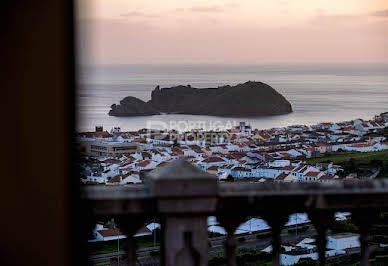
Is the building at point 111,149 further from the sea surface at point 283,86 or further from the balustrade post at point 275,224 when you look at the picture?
the balustrade post at point 275,224

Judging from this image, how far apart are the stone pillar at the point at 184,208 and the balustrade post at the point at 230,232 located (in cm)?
7

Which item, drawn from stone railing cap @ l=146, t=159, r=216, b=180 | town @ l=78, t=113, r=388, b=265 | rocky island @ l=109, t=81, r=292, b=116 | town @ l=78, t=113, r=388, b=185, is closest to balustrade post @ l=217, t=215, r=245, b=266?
stone railing cap @ l=146, t=159, r=216, b=180

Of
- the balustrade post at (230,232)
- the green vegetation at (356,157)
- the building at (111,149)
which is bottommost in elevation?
the green vegetation at (356,157)

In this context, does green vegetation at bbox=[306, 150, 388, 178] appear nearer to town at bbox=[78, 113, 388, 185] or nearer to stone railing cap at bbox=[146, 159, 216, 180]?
town at bbox=[78, 113, 388, 185]

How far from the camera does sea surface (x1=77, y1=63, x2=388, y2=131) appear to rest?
17922mm

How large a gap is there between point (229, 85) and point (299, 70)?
9.06 feet

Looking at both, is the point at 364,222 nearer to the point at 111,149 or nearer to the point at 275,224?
the point at 275,224

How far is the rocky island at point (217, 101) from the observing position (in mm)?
19188

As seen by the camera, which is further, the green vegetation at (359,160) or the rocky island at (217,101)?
the rocky island at (217,101)

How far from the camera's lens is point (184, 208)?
5.28ft

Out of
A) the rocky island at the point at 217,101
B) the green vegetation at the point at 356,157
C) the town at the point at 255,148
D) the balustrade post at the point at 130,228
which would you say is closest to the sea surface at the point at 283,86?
the rocky island at the point at 217,101

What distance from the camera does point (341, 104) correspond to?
21859 millimetres

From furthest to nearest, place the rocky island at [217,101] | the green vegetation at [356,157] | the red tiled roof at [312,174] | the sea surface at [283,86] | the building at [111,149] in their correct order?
the rocky island at [217,101] → the sea surface at [283,86] → the green vegetation at [356,157] → the red tiled roof at [312,174] → the building at [111,149]

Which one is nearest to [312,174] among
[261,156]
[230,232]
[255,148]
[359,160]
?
[359,160]
